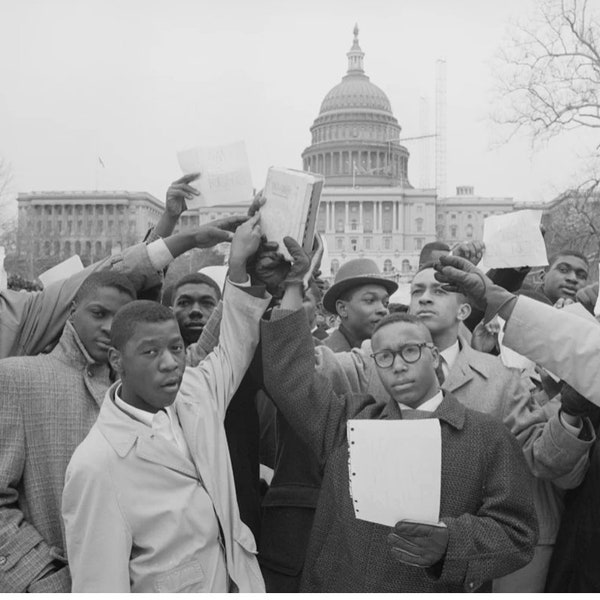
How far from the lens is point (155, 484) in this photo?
2322 mm

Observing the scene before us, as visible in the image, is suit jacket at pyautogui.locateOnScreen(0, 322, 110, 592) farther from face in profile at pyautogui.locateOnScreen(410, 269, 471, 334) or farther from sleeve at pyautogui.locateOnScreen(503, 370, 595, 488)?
sleeve at pyautogui.locateOnScreen(503, 370, 595, 488)

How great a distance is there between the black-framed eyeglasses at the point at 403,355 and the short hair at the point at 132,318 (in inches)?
26.2

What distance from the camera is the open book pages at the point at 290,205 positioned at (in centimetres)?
263

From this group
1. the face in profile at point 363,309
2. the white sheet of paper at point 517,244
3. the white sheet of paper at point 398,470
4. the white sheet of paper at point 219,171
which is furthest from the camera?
the face in profile at point 363,309

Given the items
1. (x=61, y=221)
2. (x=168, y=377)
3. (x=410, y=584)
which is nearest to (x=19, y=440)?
(x=168, y=377)

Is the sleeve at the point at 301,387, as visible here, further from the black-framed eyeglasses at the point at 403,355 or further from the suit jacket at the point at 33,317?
the suit jacket at the point at 33,317

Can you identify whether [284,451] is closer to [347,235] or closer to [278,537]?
[278,537]

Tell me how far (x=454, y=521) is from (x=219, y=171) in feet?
5.73

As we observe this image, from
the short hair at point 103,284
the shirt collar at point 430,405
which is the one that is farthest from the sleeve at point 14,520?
the shirt collar at point 430,405

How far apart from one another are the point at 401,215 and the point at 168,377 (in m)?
87.7

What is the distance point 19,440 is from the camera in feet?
8.37

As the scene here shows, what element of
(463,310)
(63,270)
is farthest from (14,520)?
(63,270)

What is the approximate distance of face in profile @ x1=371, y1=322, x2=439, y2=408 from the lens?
253 centimetres

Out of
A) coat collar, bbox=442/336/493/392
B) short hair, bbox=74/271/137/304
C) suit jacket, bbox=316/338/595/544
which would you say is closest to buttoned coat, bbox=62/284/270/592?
short hair, bbox=74/271/137/304
